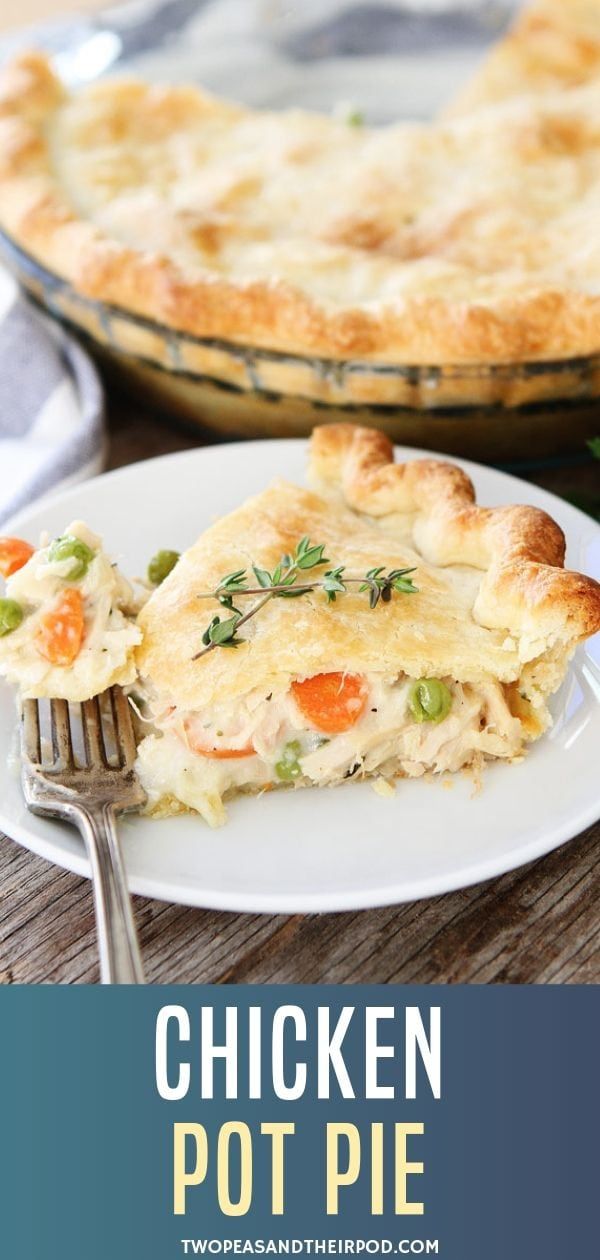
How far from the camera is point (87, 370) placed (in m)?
3.97

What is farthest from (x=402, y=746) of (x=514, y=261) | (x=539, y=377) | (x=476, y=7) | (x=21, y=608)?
(x=476, y=7)

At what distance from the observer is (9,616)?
101 inches

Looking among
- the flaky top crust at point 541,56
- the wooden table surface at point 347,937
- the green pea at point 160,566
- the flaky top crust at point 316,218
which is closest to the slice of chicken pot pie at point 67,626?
the green pea at point 160,566

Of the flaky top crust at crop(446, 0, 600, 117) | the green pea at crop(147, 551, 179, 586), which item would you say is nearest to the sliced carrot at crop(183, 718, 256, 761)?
the green pea at crop(147, 551, 179, 586)

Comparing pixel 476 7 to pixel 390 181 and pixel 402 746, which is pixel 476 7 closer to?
pixel 390 181

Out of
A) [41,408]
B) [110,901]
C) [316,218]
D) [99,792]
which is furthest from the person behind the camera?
[316,218]

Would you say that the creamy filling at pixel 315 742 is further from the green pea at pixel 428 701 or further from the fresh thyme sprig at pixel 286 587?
the fresh thyme sprig at pixel 286 587

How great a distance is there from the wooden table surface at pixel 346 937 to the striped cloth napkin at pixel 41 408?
4.34 ft

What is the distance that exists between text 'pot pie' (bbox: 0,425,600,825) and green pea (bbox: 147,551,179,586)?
0.15m

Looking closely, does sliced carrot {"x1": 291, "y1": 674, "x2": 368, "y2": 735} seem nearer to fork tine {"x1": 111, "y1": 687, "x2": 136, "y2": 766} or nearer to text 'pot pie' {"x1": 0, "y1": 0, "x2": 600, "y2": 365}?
fork tine {"x1": 111, "y1": 687, "x2": 136, "y2": 766}

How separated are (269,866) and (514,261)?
7.06 feet

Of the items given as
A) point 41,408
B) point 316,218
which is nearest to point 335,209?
point 316,218

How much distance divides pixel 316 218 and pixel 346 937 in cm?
245

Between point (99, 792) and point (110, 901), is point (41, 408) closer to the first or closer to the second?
point (99, 792)
